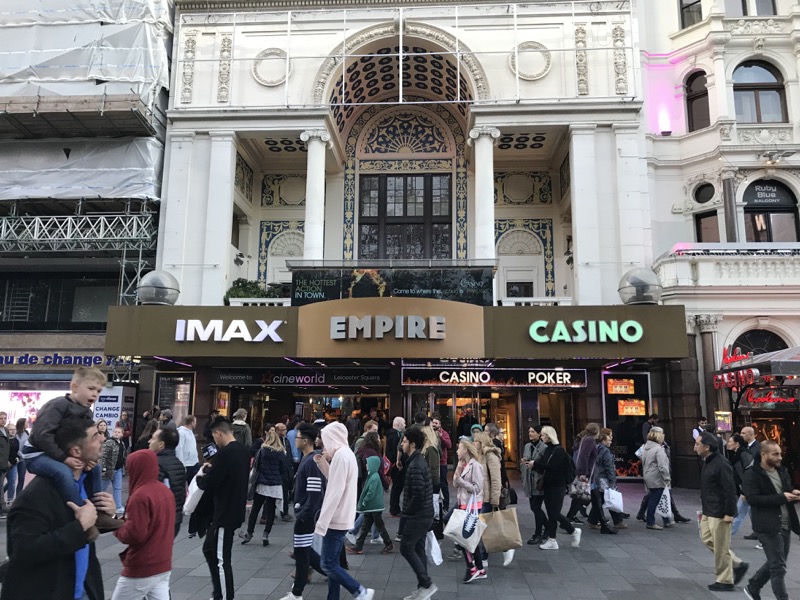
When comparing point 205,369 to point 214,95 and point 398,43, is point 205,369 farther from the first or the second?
point 398,43

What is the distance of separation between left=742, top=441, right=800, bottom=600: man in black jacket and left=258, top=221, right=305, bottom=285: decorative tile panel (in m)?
18.9

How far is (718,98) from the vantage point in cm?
2036

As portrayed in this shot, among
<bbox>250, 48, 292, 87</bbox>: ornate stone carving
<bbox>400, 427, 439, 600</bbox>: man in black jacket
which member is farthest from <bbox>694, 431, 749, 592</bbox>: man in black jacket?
<bbox>250, 48, 292, 87</bbox>: ornate stone carving

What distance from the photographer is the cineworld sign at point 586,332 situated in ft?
→ 50.4

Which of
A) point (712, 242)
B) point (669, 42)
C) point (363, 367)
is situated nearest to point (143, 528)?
point (363, 367)

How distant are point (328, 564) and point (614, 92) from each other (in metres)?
18.4

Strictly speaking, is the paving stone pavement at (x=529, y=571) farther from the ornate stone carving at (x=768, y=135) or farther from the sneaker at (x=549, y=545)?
the ornate stone carving at (x=768, y=135)

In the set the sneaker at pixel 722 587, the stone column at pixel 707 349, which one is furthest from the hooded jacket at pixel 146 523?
the stone column at pixel 707 349

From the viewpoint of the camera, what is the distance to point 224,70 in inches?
808

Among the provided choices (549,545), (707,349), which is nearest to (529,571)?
(549,545)

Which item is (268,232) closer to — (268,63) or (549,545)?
(268,63)

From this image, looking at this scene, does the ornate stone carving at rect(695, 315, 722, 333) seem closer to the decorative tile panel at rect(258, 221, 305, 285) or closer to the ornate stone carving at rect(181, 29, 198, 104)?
the decorative tile panel at rect(258, 221, 305, 285)

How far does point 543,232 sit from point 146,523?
2032 centimetres

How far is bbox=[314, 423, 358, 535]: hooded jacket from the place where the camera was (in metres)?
5.70
